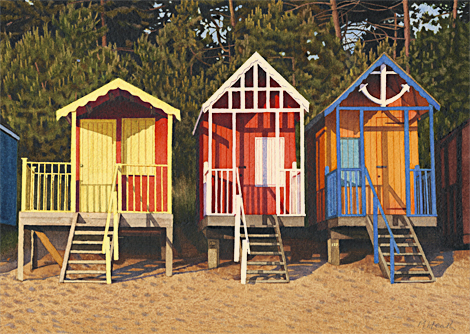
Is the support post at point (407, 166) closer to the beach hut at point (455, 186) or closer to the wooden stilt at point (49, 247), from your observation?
the beach hut at point (455, 186)

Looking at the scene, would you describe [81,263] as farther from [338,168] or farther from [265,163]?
[338,168]

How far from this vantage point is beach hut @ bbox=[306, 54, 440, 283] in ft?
51.8

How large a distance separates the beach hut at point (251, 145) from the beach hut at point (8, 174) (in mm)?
5697

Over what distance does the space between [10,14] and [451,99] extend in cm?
1549

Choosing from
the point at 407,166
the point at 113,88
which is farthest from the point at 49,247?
the point at 407,166

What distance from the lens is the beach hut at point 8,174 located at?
1891 cm

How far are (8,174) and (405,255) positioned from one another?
37.5ft

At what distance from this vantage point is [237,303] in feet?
43.3

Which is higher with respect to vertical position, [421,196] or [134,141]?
[134,141]

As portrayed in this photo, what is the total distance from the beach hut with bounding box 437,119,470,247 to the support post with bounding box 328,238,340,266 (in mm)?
3331

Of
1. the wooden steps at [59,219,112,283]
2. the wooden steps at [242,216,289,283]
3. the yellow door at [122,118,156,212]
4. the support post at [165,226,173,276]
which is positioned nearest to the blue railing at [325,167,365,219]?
the wooden steps at [242,216,289,283]
